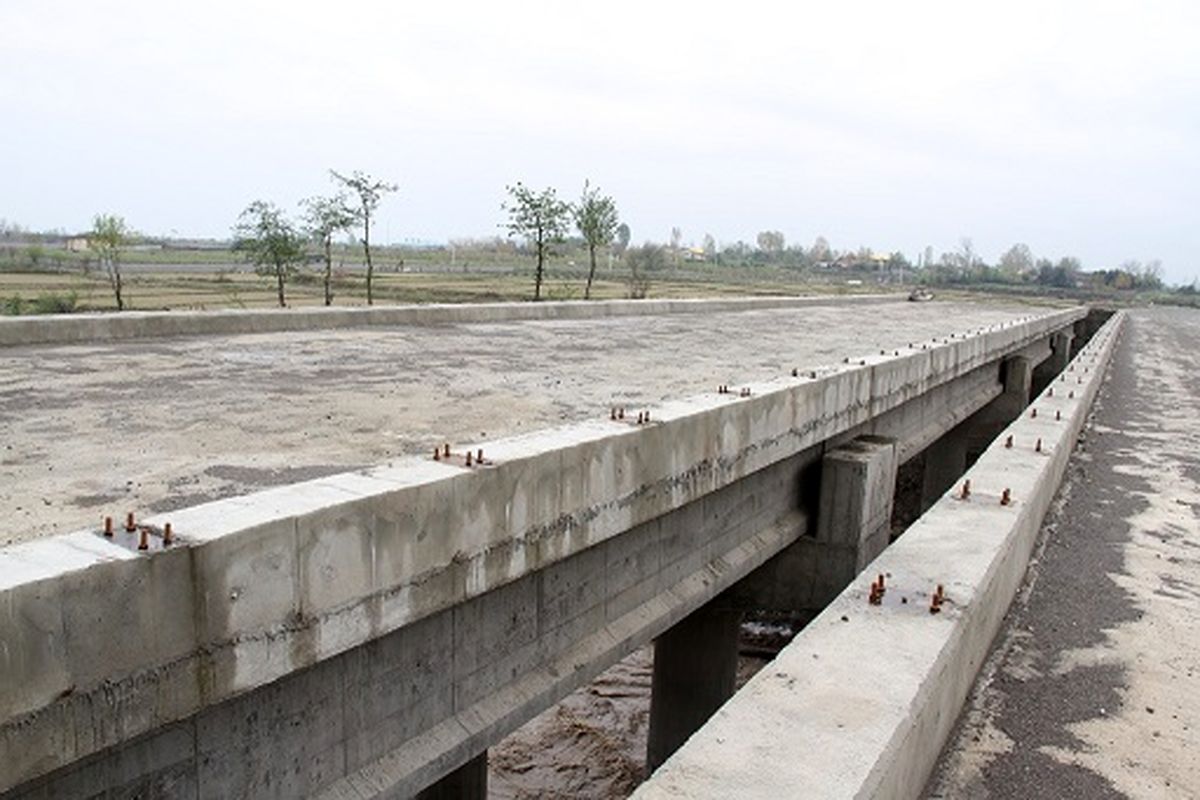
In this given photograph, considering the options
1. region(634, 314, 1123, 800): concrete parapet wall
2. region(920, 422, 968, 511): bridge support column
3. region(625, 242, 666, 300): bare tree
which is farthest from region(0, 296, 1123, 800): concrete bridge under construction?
region(625, 242, 666, 300): bare tree

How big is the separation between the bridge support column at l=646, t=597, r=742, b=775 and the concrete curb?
7.63 metres

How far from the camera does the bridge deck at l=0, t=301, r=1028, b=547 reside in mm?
5578

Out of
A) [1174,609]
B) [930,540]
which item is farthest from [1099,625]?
[930,540]

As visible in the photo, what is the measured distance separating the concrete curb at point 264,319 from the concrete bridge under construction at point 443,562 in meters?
0.07

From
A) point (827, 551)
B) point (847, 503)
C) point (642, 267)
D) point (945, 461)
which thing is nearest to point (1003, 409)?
point (945, 461)

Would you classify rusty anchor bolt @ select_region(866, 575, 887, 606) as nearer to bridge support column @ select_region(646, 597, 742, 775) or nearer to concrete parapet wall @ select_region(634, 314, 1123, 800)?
concrete parapet wall @ select_region(634, 314, 1123, 800)

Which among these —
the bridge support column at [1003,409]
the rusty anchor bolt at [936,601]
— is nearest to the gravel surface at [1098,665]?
the rusty anchor bolt at [936,601]

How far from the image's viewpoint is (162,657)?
3.84m

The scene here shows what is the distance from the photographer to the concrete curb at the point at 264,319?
470 inches

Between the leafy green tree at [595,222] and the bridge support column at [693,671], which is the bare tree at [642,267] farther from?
the bridge support column at [693,671]

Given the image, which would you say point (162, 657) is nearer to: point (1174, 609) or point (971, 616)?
point (971, 616)

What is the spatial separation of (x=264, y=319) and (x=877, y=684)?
1247 cm

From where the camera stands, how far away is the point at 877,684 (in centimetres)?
412

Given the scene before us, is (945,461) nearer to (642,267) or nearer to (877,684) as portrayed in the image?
(877,684)
